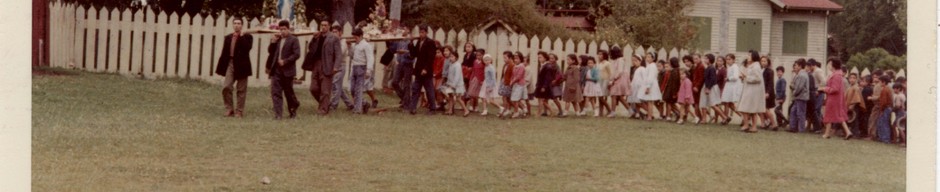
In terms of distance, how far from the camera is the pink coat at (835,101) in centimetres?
1445

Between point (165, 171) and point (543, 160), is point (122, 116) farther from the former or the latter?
point (543, 160)

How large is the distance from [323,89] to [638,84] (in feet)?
17.3

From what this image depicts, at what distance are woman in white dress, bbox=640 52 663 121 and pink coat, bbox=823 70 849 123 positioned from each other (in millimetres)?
2854

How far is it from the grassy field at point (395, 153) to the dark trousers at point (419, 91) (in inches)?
22.2

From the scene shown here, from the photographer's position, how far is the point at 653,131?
14.4 metres

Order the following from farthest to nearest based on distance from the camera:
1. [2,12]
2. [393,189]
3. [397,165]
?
[397,165] < [393,189] < [2,12]

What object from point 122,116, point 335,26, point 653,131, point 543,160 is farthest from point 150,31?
point 543,160

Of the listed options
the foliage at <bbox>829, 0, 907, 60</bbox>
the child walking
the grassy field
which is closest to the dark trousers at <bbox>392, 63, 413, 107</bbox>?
the grassy field

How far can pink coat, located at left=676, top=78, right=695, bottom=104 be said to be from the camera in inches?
642

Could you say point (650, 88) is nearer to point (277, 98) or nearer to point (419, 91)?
point (419, 91)

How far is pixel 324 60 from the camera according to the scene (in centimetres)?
1436

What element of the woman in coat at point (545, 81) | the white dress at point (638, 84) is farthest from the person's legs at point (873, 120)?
the woman in coat at point (545, 81)

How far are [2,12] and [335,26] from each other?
845cm

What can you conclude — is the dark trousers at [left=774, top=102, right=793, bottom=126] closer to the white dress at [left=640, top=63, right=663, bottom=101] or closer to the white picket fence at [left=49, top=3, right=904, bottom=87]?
the white dress at [left=640, top=63, right=663, bottom=101]
